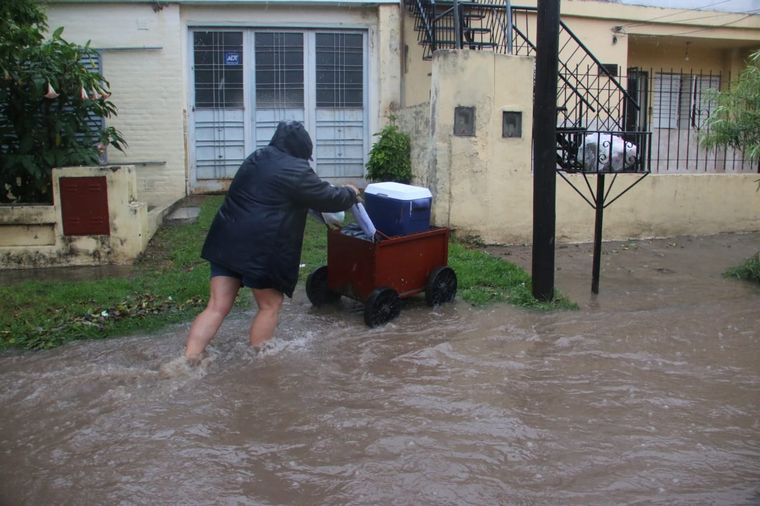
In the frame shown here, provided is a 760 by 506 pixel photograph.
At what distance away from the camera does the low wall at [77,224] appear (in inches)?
301

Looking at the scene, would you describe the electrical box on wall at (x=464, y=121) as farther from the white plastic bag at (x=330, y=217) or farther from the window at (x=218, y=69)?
the window at (x=218, y=69)

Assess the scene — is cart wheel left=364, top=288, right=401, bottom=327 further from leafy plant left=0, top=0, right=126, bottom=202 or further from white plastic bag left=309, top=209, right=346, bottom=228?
leafy plant left=0, top=0, right=126, bottom=202

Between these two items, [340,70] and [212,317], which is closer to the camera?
[212,317]

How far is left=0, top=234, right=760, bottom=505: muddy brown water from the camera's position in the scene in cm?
345

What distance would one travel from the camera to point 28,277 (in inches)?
288

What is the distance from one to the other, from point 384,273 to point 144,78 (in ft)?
24.1

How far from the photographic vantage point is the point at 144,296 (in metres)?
6.53

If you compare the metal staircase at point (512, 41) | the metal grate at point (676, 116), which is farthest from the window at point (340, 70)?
the metal grate at point (676, 116)

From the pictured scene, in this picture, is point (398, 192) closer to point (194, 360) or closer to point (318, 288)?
point (318, 288)

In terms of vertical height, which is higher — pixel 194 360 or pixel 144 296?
pixel 144 296

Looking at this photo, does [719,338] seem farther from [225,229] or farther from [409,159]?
[409,159]

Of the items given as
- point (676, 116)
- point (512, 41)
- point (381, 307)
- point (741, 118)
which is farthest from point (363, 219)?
point (676, 116)

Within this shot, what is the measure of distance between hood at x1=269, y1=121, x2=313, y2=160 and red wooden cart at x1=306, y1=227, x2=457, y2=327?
1.11 metres

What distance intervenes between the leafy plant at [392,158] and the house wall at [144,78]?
362 cm
